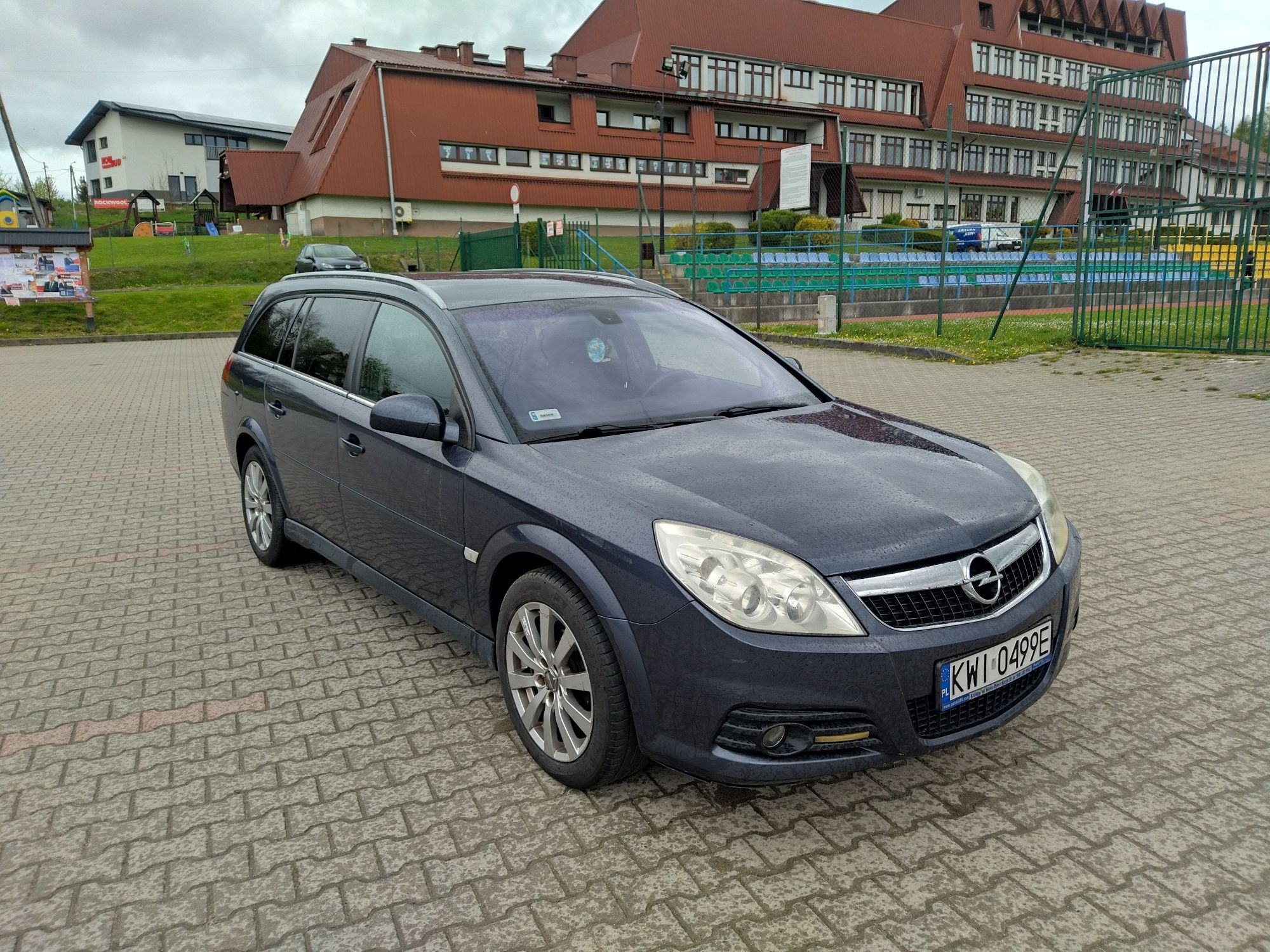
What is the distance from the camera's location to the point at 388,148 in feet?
142

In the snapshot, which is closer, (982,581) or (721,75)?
(982,581)

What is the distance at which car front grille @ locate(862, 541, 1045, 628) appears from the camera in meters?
2.67

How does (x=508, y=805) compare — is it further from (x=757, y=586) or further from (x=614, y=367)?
(x=614, y=367)

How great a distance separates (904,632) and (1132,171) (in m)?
13.7

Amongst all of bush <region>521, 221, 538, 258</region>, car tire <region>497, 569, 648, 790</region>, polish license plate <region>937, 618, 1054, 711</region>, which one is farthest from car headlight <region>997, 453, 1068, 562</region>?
bush <region>521, 221, 538, 258</region>

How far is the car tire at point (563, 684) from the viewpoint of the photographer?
9.38 feet

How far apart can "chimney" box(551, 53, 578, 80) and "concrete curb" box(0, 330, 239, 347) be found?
3163 centimetres

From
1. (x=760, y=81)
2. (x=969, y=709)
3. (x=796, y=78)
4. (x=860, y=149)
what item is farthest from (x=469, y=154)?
(x=969, y=709)

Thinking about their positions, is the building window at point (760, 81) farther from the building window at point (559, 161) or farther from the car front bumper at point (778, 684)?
the car front bumper at point (778, 684)

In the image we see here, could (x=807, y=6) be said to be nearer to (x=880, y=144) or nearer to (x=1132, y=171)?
(x=880, y=144)

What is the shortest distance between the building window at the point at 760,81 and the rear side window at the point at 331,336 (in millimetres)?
53450

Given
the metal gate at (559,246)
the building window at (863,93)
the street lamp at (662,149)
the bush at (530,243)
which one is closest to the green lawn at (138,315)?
the bush at (530,243)

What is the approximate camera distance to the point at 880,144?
192ft

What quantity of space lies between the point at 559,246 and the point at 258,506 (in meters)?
18.7
